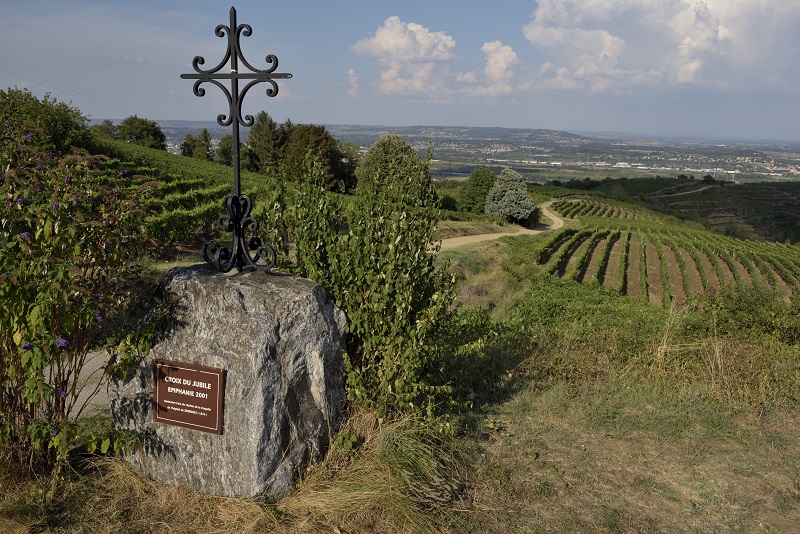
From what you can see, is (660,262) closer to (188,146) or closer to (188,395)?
(188,395)

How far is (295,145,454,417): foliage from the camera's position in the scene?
5238 mm

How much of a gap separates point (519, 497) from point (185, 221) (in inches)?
807

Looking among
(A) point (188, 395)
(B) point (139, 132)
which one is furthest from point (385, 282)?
(B) point (139, 132)

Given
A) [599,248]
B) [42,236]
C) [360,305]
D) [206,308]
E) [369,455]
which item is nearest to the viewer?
[42,236]

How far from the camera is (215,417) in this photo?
4.55m

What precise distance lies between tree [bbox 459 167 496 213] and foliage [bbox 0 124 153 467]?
60918 millimetres

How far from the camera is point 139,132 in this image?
68.9 metres

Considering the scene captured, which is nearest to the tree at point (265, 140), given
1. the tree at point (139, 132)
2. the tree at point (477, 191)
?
the tree at point (139, 132)

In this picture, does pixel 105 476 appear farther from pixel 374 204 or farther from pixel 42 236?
pixel 374 204

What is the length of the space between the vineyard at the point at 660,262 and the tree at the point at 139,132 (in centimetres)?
5119

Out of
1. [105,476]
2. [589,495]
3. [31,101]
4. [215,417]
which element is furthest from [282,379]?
[31,101]

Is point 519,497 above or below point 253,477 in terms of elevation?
below

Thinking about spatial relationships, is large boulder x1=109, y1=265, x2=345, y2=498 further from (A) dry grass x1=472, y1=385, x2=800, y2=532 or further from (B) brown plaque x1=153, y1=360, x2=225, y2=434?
(A) dry grass x1=472, y1=385, x2=800, y2=532

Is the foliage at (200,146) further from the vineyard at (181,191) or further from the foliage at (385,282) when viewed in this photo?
the foliage at (385,282)
